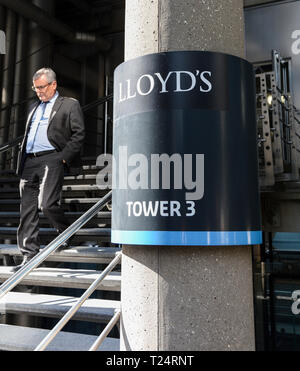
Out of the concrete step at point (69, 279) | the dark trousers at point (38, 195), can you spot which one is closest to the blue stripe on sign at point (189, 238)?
the concrete step at point (69, 279)

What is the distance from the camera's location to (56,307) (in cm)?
216

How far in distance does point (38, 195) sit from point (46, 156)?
0.33 meters

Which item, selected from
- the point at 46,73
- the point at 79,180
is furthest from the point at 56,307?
the point at 79,180

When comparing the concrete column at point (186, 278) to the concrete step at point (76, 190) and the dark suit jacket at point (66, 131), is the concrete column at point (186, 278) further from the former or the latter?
the concrete step at point (76, 190)

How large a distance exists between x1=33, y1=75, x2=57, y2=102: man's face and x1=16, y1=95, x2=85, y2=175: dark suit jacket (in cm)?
8

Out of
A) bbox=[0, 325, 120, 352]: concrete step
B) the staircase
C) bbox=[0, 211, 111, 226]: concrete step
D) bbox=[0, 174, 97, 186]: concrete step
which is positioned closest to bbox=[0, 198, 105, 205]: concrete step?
the staircase

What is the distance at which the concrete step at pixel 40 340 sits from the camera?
1883mm

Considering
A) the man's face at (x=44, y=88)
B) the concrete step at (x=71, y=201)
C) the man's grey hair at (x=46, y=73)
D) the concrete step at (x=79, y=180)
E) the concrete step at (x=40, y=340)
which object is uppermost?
the man's grey hair at (x=46, y=73)

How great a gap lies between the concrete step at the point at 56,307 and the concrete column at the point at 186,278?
45 centimetres

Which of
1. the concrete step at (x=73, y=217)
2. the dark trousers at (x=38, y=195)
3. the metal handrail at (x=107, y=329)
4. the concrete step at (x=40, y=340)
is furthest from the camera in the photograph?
the concrete step at (x=73, y=217)

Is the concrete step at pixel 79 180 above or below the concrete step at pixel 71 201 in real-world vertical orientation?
above

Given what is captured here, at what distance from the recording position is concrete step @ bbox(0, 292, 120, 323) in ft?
6.71

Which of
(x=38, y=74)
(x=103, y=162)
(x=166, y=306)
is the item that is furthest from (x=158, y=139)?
(x=103, y=162)

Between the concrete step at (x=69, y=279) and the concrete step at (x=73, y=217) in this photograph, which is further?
the concrete step at (x=73, y=217)
